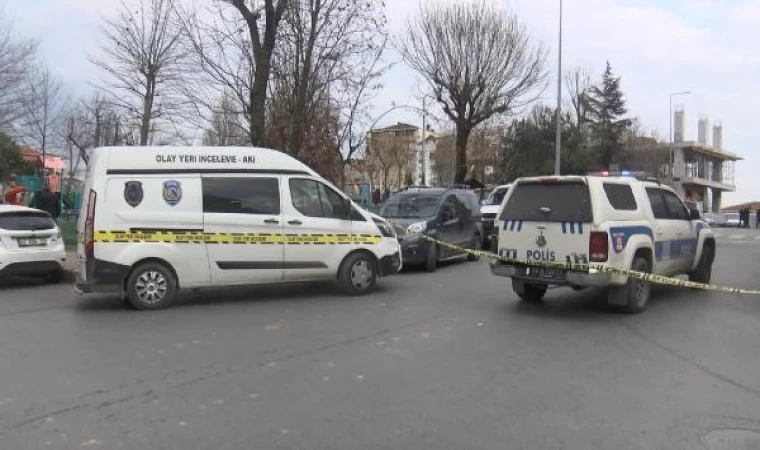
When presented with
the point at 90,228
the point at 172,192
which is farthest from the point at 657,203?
the point at 90,228

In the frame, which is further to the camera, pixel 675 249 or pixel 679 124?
pixel 679 124

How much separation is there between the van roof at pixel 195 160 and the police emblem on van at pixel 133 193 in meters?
0.17

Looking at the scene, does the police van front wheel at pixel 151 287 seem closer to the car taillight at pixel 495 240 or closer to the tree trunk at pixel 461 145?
the car taillight at pixel 495 240

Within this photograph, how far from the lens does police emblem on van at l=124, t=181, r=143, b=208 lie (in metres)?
9.54

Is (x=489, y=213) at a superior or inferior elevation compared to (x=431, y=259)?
superior

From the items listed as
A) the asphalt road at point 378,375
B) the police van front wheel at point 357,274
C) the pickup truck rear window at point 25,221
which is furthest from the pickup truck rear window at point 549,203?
the pickup truck rear window at point 25,221

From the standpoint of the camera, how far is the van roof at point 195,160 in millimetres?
9625

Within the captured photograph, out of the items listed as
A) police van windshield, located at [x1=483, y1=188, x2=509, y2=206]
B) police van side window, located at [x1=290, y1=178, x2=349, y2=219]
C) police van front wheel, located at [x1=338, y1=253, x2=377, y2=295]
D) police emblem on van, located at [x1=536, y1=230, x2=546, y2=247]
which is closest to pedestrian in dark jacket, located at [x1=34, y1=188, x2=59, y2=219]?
police van side window, located at [x1=290, y1=178, x2=349, y2=219]

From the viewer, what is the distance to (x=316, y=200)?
10.7 metres

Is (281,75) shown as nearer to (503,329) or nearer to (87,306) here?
(87,306)

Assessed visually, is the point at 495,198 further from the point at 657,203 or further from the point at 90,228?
the point at 90,228

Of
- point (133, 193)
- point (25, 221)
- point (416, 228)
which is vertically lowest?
point (416, 228)

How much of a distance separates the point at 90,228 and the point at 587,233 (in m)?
6.57

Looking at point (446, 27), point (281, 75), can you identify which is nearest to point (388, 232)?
point (281, 75)
